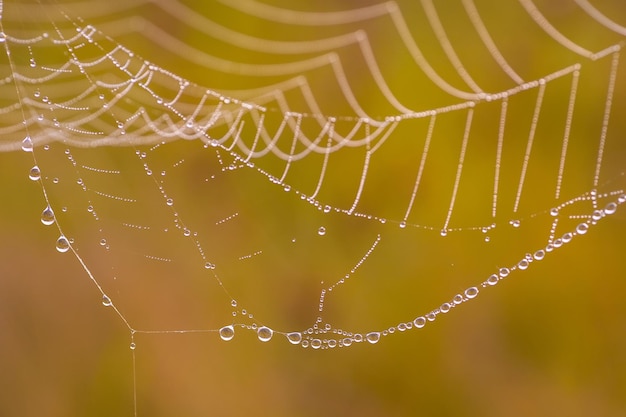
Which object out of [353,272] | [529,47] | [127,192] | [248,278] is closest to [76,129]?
[127,192]

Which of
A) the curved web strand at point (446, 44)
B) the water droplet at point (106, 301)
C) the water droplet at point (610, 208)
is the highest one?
the curved web strand at point (446, 44)

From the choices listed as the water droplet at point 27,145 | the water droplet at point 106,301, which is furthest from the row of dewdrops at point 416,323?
the water droplet at point 27,145

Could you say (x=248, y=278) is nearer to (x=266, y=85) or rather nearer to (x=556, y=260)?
(x=266, y=85)

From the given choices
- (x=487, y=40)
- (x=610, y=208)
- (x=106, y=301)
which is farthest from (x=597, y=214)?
(x=106, y=301)

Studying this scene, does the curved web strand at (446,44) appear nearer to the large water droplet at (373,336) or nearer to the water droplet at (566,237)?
the water droplet at (566,237)

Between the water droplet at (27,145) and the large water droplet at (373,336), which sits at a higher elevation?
the water droplet at (27,145)

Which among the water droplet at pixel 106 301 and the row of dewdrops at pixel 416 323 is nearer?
the row of dewdrops at pixel 416 323

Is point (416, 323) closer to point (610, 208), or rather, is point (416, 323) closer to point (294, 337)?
point (294, 337)
